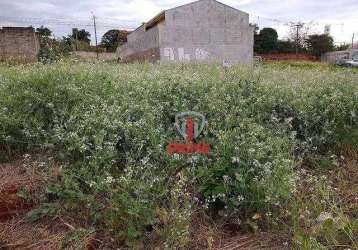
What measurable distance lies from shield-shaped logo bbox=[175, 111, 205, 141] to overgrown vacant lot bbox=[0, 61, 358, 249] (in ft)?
0.23

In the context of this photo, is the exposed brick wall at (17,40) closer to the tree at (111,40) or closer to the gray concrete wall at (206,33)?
the gray concrete wall at (206,33)

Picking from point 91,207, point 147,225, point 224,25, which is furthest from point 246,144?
point 224,25

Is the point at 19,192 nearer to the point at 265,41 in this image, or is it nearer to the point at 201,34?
the point at 201,34

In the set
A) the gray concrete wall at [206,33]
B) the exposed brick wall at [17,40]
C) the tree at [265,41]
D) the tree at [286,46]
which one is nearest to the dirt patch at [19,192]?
the gray concrete wall at [206,33]

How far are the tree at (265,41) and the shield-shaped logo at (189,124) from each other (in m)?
38.8

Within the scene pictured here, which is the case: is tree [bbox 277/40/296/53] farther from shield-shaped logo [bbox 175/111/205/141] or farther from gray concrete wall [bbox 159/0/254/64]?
shield-shaped logo [bbox 175/111/205/141]

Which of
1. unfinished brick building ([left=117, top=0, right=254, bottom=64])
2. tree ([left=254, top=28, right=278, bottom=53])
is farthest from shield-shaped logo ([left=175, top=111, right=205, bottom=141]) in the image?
tree ([left=254, top=28, right=278, bottom=53])

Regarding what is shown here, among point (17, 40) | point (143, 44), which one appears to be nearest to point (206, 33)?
point (143, 44)

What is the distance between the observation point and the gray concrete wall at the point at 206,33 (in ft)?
68.5

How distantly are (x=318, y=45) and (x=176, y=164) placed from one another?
46807 mm

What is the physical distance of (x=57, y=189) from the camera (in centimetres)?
210

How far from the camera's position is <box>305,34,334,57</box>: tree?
43562 mm

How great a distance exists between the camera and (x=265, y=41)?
40.4 meters

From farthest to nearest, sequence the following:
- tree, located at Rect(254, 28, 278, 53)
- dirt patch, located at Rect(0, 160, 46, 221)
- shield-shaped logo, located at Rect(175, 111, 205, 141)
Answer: tree, located at Rect(254, 28, 278, 53) < shield-shaped logo, located at Rect(175, 111, 205, 141) < dirt patch, located at Rect(0, 160, 46, 221)
